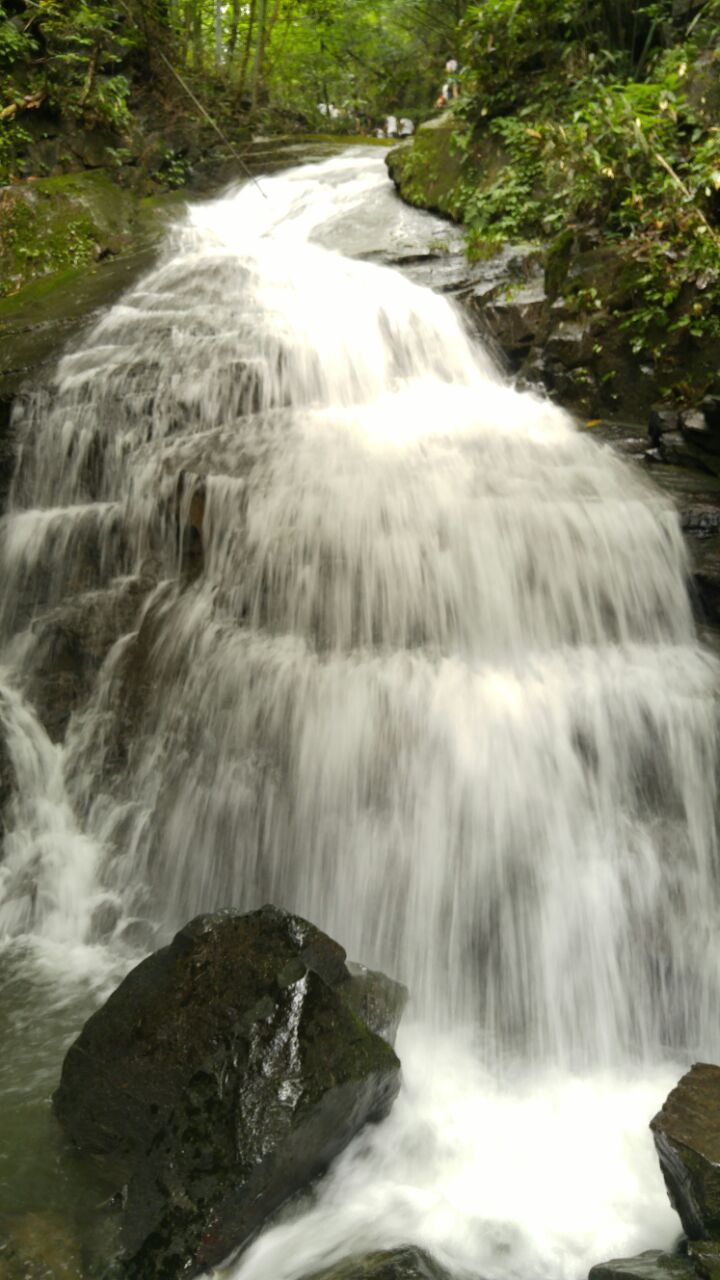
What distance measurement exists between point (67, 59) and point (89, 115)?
0.66 m

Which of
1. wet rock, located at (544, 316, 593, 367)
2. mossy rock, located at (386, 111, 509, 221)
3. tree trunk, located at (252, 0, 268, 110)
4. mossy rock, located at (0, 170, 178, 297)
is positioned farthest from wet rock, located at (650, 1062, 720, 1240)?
tree trunk, located at (252, 0, 268, 110)

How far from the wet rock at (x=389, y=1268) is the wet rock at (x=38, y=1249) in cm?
74

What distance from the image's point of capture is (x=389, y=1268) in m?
2.53

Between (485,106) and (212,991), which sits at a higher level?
(485,106)

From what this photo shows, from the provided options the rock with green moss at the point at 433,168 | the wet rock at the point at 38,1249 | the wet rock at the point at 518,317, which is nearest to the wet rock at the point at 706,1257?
the wet rock at the point at 38,1249

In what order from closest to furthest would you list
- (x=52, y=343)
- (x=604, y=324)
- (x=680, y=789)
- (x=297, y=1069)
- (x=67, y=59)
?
(x=297, y=1069), (x=680, y=789), (x=604, y=324), (x=52, y=343), (x=67, y=59)

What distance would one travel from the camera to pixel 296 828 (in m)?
4.48

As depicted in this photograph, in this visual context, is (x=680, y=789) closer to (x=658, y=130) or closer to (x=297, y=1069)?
(x=297, y=1069)

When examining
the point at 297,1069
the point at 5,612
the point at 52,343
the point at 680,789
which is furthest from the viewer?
the point at 52,343

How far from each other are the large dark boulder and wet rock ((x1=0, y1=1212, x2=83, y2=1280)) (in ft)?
0.54

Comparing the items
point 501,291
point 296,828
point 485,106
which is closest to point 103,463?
point 296,828

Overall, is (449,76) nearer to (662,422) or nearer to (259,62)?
(259,62)

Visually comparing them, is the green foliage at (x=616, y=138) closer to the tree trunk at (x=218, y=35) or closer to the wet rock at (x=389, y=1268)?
the wet rock at (x=389, y=1268)

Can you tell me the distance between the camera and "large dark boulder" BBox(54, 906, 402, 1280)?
2715 millimetres
